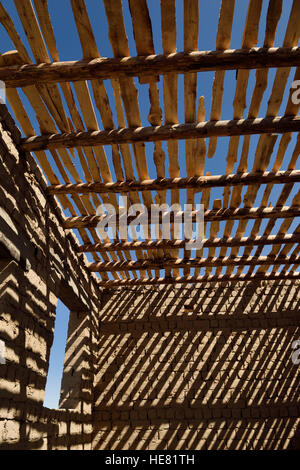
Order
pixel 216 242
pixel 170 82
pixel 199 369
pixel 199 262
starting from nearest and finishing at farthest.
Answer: pixel 170 82 < pixel 216 242 < pixel 199 262 < pixel 199 369

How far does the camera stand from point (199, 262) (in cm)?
591

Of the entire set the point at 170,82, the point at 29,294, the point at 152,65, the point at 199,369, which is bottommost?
the point at 199,369

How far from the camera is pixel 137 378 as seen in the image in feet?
21.1

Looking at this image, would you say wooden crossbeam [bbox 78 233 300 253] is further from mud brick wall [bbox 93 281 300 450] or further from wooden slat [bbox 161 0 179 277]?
mud brick wall [bbox 93 281 300 450]

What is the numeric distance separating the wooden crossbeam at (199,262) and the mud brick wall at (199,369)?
4.44 ft

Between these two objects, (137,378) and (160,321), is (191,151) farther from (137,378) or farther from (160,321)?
(137,378)

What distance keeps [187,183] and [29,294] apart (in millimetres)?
2204

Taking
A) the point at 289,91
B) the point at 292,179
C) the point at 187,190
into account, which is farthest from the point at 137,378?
the point at 289,91

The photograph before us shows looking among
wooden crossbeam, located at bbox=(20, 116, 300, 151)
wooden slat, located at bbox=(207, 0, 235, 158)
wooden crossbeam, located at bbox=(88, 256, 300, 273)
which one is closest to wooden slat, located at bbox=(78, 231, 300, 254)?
wooden crossbeam, located at bbox=(88, 256, 300, 273)

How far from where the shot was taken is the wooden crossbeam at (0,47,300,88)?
8.72ft

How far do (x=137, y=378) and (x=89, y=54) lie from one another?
5.63 meters

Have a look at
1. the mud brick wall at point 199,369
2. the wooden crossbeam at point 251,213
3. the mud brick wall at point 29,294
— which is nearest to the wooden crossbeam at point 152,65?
the mud brick wall at point 29,294

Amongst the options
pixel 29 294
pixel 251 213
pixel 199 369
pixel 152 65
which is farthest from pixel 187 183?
pixel 199 369

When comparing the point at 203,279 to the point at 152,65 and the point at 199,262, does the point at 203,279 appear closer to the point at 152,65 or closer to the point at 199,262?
the point at 199,262
